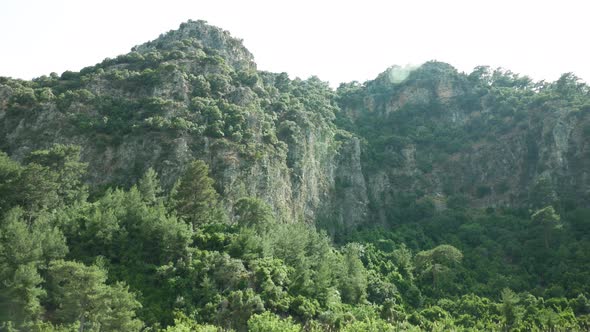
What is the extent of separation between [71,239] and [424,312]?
140 ft

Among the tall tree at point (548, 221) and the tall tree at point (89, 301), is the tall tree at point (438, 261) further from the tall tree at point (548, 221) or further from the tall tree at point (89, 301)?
the tall tree at point (89, 301)

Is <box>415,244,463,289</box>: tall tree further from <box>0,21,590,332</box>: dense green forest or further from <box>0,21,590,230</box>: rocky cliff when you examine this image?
<box>0,21,590,230</box>: rocky cliff

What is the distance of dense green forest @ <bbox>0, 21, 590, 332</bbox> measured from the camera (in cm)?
4206

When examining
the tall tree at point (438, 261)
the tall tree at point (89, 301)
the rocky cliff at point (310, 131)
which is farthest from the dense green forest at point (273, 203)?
the rocky cliff at point (310, 131)

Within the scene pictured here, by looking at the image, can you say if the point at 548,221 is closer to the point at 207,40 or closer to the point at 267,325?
the point at 267,325

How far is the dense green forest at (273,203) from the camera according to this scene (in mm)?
42062

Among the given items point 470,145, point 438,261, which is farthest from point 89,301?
point 470,145

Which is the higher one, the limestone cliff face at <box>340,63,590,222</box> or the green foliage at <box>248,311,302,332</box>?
the limestone cliff face at <box>340,63,590,222</box>

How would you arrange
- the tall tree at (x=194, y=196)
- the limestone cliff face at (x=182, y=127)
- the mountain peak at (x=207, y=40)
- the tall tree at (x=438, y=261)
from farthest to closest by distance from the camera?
the mountain peak at (x=207, y=40), the tall tree at (x=438, y=261), the limestone cliff face at (x=182, y=127), the tall tree at (x=194, y=196)

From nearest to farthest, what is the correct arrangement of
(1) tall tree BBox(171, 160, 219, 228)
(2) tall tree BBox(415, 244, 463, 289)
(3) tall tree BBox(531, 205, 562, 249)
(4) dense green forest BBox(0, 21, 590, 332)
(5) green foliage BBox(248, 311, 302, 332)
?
(5) green foliage BBox(248, 311, 302, 332) < (4) dense green forest BBox(0, 21, 590, 332) < (1) tall tree BBox(171, 160, 219, 228) < (2) tall tree BBox(415, 244, 463, 289) < (3) tall tree BBox(531, 205, 562, 249)

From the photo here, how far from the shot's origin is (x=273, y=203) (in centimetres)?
6969

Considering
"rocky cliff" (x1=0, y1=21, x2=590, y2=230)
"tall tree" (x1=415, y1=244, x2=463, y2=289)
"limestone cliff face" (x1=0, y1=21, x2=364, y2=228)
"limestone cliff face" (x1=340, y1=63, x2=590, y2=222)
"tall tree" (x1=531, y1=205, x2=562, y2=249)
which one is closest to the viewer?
"limestone cliff face" (x1=0, y1=21, x2=364, y2=228)

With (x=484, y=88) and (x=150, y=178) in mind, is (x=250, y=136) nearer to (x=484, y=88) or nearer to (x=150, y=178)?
(x=150, y=178)

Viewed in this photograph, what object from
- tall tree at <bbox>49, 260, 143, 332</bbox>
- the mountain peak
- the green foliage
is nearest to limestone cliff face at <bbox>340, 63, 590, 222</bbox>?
the mountain peak
